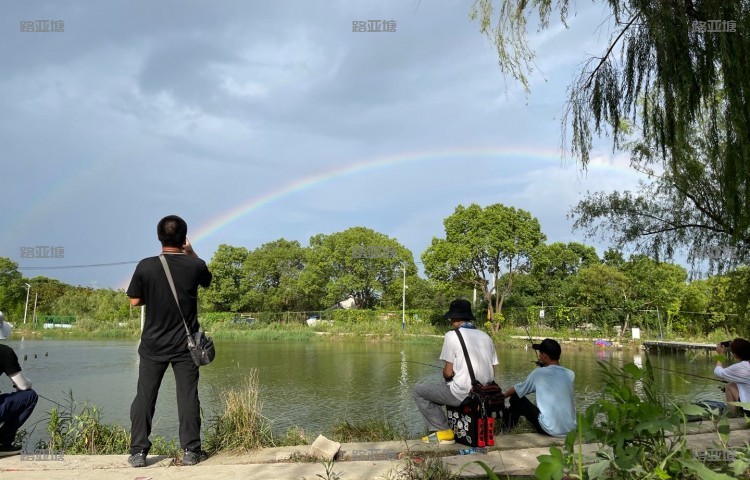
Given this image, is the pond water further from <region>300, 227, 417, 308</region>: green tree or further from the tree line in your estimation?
<region>300, 227, 417, 308</region>: green tree

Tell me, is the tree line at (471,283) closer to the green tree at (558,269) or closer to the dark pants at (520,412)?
the green tree at (558,269)

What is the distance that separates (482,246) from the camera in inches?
1151

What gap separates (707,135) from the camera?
4.37m

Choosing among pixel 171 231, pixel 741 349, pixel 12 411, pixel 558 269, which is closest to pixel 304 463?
pixel 171 231

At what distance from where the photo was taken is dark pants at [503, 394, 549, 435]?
13.3 ft

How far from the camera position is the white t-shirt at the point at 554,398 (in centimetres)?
367

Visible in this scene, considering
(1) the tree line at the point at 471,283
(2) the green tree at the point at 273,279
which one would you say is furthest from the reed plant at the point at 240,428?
(2) the green tree at the point at 273,279

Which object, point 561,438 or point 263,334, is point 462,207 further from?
point 561,438

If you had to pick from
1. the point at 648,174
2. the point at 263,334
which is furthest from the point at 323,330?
the point at 648,174

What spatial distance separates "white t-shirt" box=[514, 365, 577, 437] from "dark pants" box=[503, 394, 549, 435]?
203 millimetres

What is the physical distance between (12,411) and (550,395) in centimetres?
345

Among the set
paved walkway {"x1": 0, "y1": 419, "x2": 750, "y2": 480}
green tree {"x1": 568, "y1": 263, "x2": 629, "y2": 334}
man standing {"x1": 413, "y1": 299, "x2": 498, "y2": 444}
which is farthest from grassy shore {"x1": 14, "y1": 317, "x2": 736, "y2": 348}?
paved walkway {"x1": 0, "y1": 419, "x2": 750, "y2": 480}

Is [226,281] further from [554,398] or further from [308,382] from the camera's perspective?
[554,398]

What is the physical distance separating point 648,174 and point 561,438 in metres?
7.73
